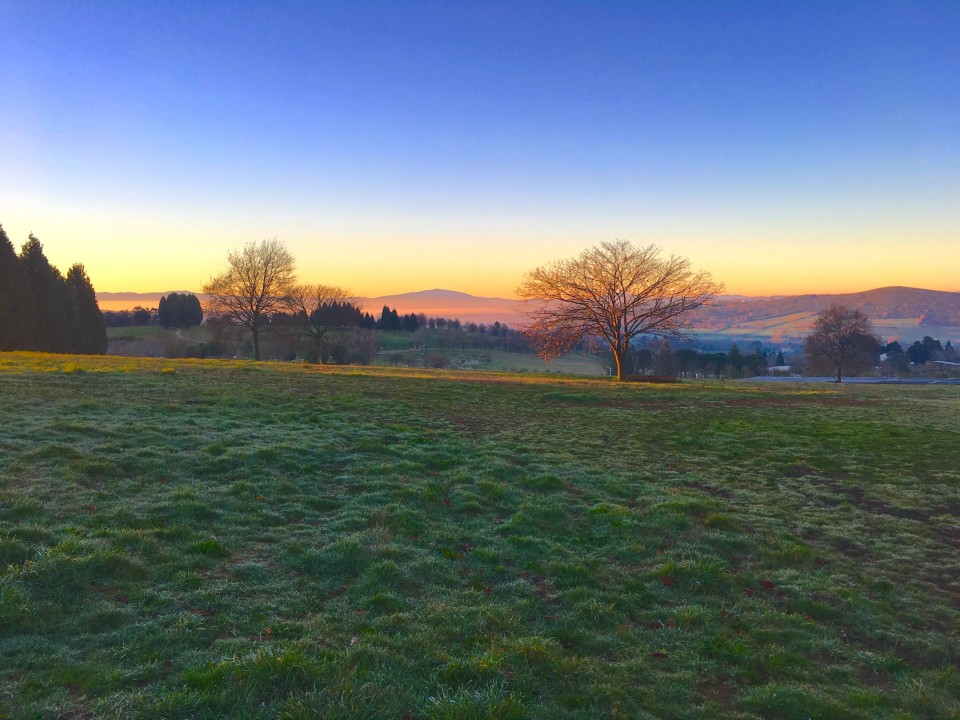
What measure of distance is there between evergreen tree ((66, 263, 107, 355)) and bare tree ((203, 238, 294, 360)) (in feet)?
88.8

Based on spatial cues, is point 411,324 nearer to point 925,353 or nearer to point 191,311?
point 191,311

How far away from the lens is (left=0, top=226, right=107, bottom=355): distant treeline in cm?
5088

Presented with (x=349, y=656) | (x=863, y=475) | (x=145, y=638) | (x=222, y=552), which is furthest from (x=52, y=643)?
(x=863, y=475)

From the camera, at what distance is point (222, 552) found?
23.7ft

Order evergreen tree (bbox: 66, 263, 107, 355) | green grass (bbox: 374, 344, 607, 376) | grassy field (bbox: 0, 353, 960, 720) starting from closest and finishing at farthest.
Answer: grassy field (bbox: 0, 353, 960, 720) → evergreen tree (bbox: 66, 263, 107, 355) → green grass (bbox: 374, 344, 607, 376)

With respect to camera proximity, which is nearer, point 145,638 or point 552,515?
point 145,638

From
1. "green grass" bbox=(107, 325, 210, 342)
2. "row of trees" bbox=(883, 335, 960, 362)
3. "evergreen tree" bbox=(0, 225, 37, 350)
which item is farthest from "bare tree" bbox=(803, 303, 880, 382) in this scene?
"green grass" bbox=(107, 325, 210, 342)

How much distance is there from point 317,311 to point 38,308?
2900 centimetres

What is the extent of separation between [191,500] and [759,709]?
340 inches

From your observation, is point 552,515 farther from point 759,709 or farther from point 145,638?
point 145,638

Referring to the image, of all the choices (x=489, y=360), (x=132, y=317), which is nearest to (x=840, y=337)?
(x=489, y=360)

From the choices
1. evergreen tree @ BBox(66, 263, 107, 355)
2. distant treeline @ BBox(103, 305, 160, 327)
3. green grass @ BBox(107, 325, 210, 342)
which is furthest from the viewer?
distant treeline @ BBox(103, 305, 160, 327)

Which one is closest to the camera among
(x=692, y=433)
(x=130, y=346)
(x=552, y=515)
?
(x=552, y=515)

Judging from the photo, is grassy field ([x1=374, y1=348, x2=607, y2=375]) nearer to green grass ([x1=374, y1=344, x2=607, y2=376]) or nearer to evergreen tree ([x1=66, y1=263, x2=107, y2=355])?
green grass ([x1=374, y1=344, x2=607, y2=376])
